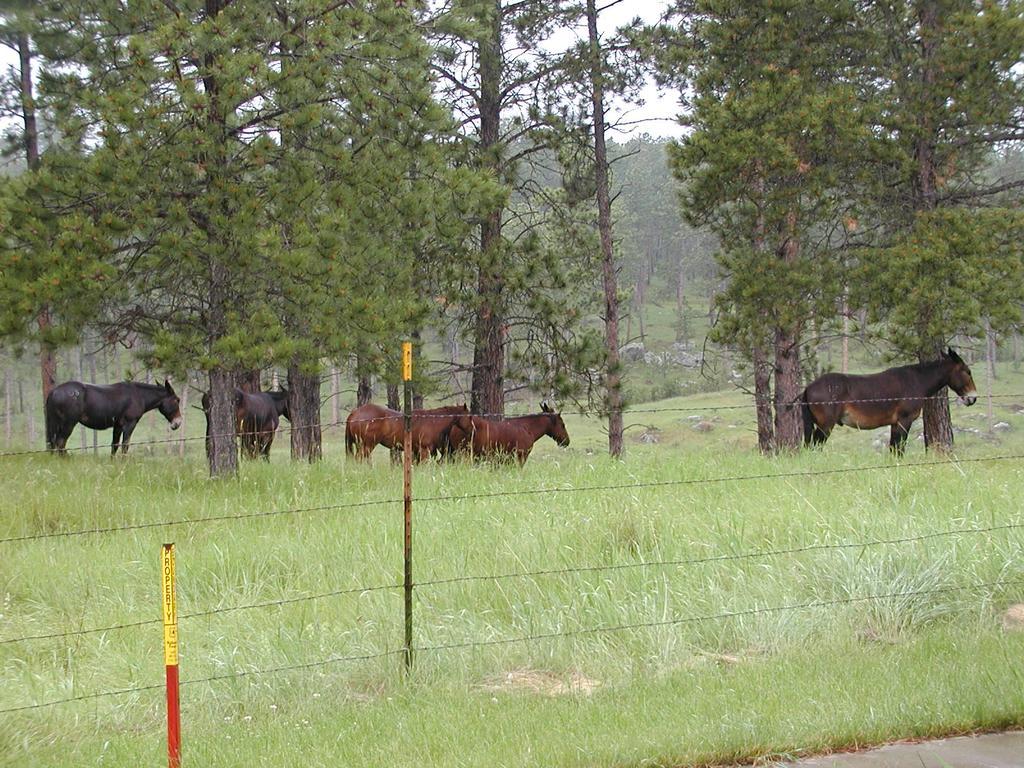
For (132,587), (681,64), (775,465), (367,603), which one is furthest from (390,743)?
(681,64)

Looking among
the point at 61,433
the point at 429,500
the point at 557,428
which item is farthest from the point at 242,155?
the point at 61,433

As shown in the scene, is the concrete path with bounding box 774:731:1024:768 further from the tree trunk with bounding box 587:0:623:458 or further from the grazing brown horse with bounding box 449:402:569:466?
the tree trunk with bounding box 587:0:623:458

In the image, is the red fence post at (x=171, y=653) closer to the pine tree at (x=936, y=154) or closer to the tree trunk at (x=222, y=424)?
the tree trunk at (x=222, y=424)

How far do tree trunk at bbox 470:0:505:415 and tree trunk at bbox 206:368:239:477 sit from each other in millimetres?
6366

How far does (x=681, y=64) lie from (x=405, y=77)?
7193 mm

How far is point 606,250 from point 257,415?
7.92 meters

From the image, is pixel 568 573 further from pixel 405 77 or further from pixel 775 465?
pixel 405 77

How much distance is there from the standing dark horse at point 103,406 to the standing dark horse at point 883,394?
11374mm

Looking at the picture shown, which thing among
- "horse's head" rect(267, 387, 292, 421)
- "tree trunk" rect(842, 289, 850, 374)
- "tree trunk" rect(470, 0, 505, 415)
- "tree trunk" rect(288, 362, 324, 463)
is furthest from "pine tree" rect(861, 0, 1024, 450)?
"horse's head" rect(267, 387, 292, 421)

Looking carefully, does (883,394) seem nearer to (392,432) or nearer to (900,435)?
(900,435)

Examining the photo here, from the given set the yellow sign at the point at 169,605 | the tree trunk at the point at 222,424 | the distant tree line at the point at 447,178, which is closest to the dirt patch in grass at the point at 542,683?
the yellow sign at the point at 169,605

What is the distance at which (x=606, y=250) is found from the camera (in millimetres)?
22094

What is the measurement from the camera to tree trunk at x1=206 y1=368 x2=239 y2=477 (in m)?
13.9

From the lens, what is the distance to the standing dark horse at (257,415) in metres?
19.7
